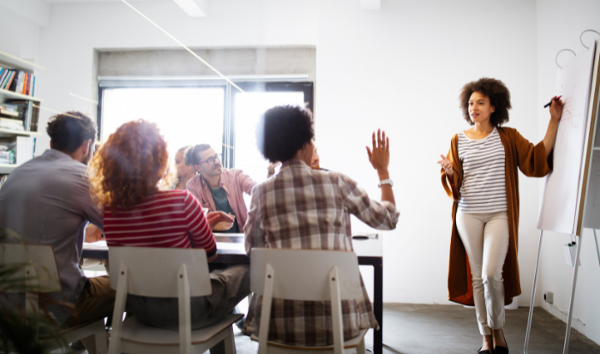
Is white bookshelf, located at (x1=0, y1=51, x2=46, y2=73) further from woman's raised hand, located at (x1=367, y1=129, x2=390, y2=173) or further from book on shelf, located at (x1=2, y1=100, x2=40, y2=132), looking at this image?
woman's raised hand, located at (x1=367, y1=129, x2=390, y2=173)

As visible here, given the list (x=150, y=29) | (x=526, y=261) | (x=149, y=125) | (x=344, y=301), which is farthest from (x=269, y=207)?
(x=526, y=261)

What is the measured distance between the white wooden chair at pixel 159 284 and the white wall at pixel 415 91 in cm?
228

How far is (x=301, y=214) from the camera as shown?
4.10 feet

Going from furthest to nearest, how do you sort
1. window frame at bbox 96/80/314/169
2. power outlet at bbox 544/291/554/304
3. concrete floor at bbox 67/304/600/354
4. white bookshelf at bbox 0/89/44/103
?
window frame at bbox 96/80/314/169 < power outlet at bbox 544/291/554/304 < concrete floor at bbox 67/304/600/354 < white bookshelf at bbox 0/89/44/103

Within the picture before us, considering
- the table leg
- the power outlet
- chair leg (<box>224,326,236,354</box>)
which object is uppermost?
the table leg

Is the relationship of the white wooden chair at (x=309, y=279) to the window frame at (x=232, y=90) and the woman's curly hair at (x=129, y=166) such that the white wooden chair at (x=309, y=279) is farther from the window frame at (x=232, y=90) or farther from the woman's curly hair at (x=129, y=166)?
the window frame at (x=232, y=90)

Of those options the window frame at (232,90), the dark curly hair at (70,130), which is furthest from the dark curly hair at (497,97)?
the dark curly hair at (70,130)

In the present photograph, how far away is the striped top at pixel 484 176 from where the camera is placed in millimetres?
2076

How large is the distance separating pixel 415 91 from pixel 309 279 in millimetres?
2595

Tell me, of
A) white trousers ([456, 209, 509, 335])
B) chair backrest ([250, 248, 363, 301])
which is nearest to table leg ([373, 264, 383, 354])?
chair backrest ([250, 248, 363, 301])

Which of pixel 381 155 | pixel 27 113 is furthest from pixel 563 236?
pixel 27 113

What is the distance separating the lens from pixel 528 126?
317 centimetres

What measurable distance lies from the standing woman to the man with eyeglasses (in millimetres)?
1362

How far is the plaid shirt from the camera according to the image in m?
1.24
